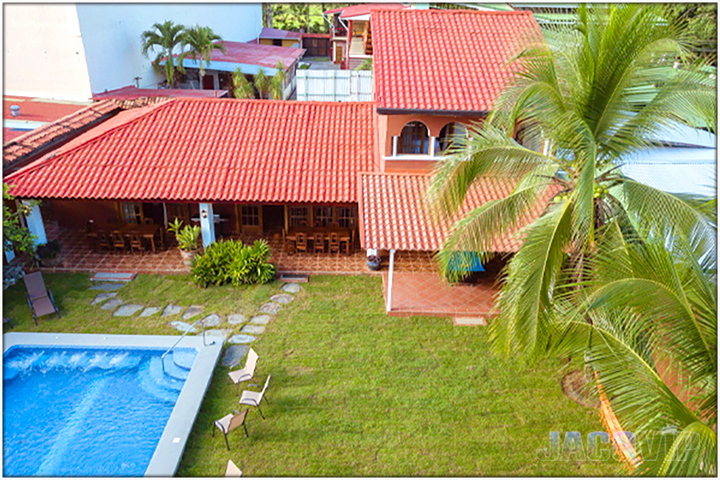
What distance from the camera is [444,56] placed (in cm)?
1509

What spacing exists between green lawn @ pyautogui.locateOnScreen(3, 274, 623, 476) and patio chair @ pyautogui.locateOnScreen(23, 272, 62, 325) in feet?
1.02

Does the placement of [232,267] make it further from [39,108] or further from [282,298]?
[39,108]

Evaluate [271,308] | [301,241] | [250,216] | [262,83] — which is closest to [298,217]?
[301,241]

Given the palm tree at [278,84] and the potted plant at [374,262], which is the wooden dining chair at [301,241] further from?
the palm tree at [278,84]

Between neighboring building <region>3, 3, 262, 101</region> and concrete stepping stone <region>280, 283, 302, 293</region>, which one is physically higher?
neighboring building <region>3, 3, 262, 101</region>

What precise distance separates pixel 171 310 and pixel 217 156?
18.4ft

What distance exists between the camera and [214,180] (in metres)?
15.4

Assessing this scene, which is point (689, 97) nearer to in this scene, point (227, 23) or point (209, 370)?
point (209, 370)

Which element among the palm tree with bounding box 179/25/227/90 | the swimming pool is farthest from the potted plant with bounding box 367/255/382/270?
the palm tree with bounding box 179/25/227/90

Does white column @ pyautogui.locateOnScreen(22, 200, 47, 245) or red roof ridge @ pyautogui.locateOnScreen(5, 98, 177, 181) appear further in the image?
red roof ridge @ pyautogui.locateOnScreen(5, 98, 177, 181)

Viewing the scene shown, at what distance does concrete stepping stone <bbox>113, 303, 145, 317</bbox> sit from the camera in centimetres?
1325

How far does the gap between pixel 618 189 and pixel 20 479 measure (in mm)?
11774

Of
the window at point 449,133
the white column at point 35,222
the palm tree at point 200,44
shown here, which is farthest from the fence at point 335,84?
the white column at point 35,222

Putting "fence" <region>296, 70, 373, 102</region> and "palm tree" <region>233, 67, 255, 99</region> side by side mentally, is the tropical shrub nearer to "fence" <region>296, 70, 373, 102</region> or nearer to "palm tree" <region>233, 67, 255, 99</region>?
"fence" <region>296, 70, 373, 102</region>
